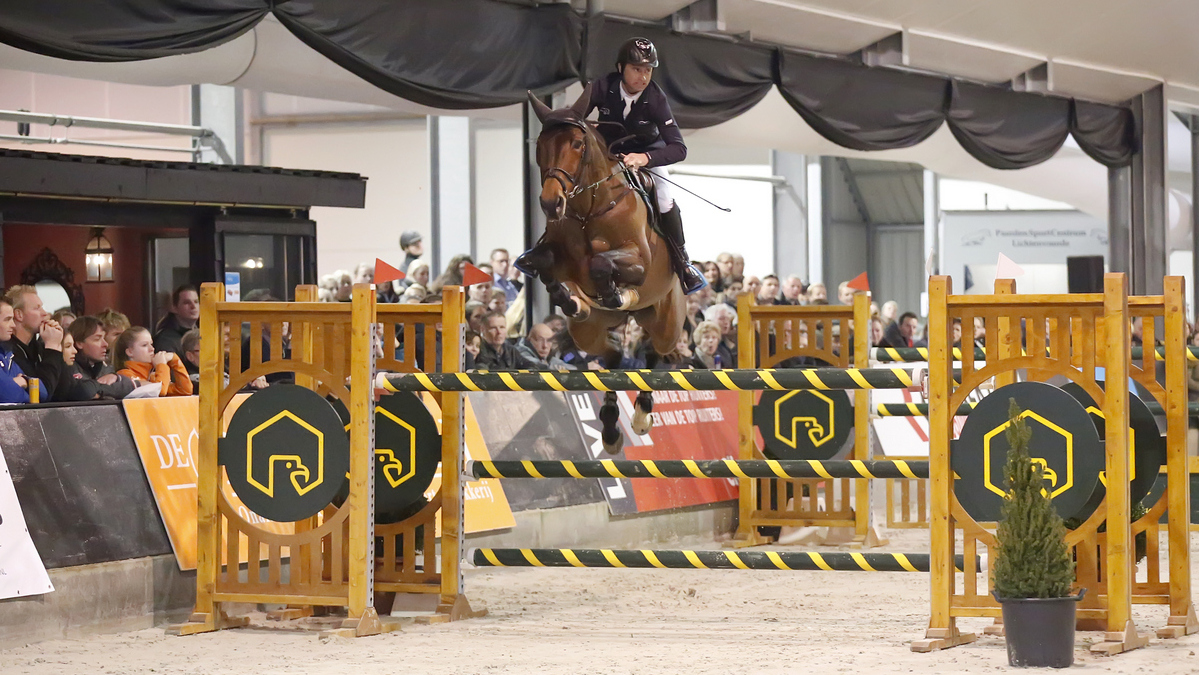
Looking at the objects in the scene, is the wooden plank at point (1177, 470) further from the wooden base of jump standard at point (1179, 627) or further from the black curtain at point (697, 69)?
the black curtain at point (697, 69)

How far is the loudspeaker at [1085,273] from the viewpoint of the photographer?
15.0 meters

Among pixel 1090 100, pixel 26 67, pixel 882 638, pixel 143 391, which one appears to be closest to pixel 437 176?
pixel 1090 100

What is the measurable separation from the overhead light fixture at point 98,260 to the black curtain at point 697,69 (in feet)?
12.3

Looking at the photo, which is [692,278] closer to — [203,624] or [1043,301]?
[1043,301]

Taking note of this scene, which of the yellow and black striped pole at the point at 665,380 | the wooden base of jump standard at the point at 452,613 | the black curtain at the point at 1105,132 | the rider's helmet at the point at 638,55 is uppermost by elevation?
the black curtain at the point at 1105,132

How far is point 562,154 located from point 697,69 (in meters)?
4.41

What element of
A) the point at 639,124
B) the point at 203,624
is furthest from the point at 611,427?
the point at 203,624

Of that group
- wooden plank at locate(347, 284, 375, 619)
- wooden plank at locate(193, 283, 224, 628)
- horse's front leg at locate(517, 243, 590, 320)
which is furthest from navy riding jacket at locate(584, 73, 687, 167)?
Result: wooden plank at locate(193, 283, 224, 628)

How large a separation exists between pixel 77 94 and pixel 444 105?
10.4 meters

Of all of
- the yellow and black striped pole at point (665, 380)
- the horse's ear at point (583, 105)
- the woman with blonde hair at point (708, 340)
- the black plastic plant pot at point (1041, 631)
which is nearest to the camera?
the black plastic plant pot at point (1041, 631)

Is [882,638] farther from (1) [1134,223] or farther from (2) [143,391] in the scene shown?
(1) [1134,223]

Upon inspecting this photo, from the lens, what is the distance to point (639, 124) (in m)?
5.38

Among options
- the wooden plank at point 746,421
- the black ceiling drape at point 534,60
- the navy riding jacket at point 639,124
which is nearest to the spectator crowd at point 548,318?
the wooden plank at point 746,421

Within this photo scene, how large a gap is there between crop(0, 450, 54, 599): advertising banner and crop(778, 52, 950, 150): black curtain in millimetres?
6601
